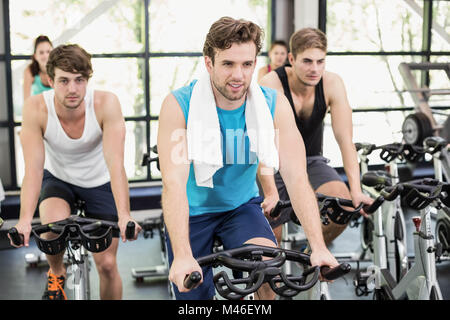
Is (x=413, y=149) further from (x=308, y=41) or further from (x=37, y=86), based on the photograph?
(x=37, y=86)

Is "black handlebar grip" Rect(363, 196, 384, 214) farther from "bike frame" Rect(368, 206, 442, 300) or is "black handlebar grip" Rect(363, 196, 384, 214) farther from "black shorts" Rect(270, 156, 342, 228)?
"black shorts" Rect(270, 156, 342, 228)

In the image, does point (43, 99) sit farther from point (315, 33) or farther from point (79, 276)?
point (315, 33)

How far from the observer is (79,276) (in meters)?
2.37

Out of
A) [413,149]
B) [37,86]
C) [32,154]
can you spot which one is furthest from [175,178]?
[37,86]

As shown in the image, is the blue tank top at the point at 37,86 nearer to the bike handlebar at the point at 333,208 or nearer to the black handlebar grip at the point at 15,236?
the black handlebar grip at the point at 15,236

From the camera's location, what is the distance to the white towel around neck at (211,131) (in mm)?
1956

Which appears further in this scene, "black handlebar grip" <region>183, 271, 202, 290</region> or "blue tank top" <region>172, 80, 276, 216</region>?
"blue tank top" <region>172, 80, 276, 216</region>

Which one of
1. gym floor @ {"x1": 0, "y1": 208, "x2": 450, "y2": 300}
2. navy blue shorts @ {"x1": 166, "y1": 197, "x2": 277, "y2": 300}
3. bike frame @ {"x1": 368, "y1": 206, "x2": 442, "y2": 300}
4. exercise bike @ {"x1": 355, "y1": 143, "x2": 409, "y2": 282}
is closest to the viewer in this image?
navy blue shorts @ {"x1": 166, "y1": 197, "x2": 277, "y2": 300}

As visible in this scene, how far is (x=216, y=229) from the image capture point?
2195 millimetres

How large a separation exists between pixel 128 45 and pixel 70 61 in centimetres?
280

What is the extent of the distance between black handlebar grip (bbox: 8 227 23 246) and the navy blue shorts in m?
0.54

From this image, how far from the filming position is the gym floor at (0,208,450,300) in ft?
12.1

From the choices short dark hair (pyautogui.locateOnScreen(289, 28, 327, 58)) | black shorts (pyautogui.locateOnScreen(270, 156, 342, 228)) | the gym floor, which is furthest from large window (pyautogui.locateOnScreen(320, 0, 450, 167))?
short dark hair (pyautogui.locateOnScreen(289, 28, 327, 58))

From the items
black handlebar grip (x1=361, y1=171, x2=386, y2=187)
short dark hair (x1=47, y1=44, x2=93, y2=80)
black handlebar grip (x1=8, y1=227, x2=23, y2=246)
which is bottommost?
black handlebar grip (x1=8, y1=227, x2=23, y2=246)
